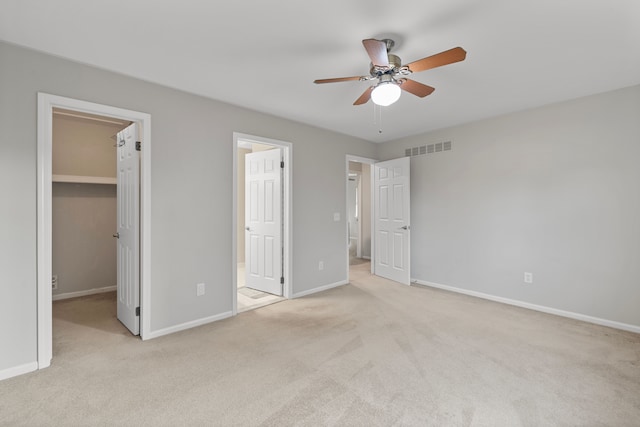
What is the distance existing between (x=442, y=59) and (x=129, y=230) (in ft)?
10.2

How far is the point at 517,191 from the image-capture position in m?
3.80

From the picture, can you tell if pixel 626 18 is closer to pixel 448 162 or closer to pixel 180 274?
pixel 448 162

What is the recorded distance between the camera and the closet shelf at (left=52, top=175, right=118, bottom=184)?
387cm

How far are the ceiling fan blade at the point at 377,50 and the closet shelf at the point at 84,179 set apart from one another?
400 centimetres

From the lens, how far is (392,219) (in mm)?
5023

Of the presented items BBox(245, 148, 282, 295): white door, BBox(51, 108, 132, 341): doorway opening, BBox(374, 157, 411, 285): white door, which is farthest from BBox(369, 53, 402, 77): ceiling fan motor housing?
BBox(51, 108, 132, 341): doorway opening

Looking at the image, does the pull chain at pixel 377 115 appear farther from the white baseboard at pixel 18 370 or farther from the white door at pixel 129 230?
the white baseboard at pixel 18 370

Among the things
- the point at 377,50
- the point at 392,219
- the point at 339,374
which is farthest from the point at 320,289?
the point at 377,50

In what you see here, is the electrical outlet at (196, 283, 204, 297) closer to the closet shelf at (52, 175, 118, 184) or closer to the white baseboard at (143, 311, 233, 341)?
the white baseboard at (143, 311, 233, 341)

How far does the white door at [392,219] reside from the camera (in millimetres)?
4758

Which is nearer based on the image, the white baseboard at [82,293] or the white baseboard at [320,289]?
the white baseboard at [82,293]

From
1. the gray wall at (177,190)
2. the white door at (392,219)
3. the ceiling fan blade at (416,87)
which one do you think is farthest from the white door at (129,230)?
the white door at (392,219)

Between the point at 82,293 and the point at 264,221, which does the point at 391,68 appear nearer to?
the point at 264,221

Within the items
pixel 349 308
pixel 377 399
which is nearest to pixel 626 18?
pixel 377 399
